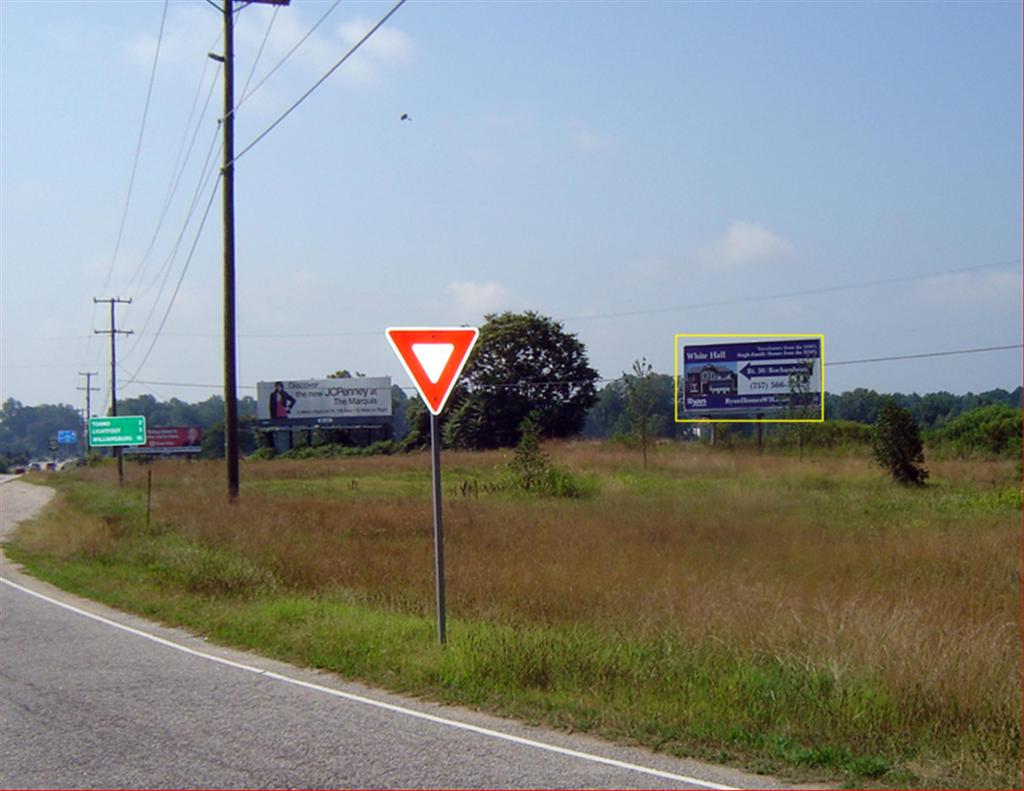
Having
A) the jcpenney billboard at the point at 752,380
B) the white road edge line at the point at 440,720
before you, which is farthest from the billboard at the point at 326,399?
the white road edge line at the point at 440,720

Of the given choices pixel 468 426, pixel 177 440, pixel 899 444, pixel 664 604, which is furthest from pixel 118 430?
pixel 664 604

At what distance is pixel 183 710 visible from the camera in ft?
28.6

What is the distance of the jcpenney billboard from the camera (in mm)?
38969

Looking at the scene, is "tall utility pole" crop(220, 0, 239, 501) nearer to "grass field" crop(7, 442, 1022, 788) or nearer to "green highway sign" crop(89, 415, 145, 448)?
"grass field" crop(7, 442, 1022, 788)

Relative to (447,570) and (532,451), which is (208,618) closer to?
(447,570)

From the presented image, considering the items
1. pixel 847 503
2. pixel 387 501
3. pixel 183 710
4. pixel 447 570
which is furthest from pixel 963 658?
pixel 387 501

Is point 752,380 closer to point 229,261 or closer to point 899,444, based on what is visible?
point 899,444

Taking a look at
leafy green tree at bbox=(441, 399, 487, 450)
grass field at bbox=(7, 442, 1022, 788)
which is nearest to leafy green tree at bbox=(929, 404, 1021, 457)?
grass field at bbox=(7, 442, 1022, 788)

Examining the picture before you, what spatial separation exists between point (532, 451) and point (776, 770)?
29058 mm

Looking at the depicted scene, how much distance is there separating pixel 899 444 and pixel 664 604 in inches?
888

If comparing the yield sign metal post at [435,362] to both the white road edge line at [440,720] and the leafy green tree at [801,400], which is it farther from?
the leafy green tree at [801,400]

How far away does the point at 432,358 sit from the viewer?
10812 mm

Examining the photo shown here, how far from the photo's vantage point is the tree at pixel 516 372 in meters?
67.6

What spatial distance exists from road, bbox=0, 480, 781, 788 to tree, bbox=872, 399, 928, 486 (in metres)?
25.7
